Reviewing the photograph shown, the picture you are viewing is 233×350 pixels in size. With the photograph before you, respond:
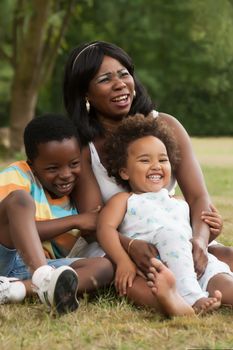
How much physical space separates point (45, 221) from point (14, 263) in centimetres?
28

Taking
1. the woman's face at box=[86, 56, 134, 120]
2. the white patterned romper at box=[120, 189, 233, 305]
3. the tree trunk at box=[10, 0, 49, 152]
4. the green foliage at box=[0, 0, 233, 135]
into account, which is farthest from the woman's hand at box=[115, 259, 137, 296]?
the green foliage at box=[0, 0, 233, 135]

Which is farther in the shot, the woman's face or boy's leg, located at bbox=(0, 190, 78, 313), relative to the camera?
the woman's face

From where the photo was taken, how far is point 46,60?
60.8ft

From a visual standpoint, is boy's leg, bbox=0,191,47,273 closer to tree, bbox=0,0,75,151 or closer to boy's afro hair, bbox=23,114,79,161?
boy's afro hair, bbox=23,114,79,161

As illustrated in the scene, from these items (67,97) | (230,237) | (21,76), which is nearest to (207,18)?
(21,76)

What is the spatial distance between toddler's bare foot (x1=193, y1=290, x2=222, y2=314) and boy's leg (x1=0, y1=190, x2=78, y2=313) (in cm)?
54

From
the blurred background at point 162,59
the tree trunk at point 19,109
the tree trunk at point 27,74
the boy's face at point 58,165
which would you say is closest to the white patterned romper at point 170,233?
the boy's face at point 58,165

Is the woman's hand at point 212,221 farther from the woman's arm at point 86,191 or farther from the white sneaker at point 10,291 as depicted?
the white sneaker at point 10,291

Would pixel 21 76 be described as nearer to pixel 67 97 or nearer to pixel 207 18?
pixel 207 18

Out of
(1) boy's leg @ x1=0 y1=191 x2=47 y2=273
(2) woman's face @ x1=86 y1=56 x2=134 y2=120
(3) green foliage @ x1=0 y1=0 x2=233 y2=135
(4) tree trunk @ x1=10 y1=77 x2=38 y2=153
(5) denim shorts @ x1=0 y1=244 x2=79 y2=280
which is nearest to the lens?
(1) boy's leg @ x1=0 y1=191 x2=47 y2=273

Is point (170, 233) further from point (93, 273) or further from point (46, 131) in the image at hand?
point (46, 131)

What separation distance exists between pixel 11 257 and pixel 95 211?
0.48m

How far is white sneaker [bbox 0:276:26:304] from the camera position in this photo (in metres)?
3.74

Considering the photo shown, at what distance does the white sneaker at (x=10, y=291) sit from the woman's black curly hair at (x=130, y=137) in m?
0.86
